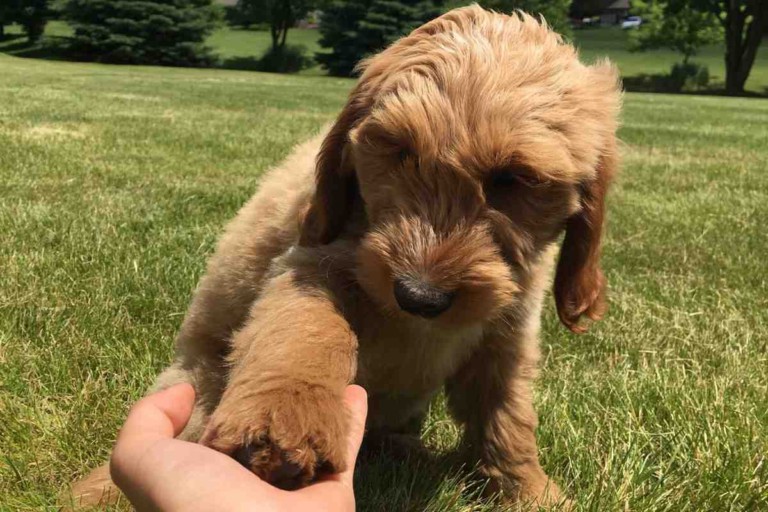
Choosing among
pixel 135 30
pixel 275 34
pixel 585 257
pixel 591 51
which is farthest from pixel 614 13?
pixel 585 257

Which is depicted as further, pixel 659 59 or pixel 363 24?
pixel 659 59

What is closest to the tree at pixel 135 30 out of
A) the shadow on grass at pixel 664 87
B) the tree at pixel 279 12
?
the tree at pixel 279 12

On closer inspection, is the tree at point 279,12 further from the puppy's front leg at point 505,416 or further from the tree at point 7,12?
the puppy's front leg at point 505,416

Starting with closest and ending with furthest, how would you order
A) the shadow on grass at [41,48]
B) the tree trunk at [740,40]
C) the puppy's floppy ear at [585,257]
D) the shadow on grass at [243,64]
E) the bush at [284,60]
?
the puppy's floppy ear at [585,257] → the shadow on grass at [41,48] → the tree trunk at [740,40] → the shadow on grass at [243,64] → the bush at [284,60]

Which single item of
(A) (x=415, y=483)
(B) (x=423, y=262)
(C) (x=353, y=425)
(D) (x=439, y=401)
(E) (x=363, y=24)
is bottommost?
(E) (x=363, y=24)

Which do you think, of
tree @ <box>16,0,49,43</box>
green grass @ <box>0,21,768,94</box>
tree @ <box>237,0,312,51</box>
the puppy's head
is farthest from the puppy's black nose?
tree @ <box>16,0,49,43</box>

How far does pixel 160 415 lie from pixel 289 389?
331 mm

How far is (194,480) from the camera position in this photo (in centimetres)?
134

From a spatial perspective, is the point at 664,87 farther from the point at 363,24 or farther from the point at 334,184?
the point at 334,184

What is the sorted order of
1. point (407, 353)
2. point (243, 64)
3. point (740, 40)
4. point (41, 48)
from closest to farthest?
point (407, 353) → point (41, 48) → point (740, 40) → point (243, 64)

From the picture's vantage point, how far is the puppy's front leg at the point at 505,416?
245cm

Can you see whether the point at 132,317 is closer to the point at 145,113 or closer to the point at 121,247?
the point at 121,247

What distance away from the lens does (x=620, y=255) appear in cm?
530

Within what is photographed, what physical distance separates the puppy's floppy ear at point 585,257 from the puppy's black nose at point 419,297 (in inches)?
29.5
